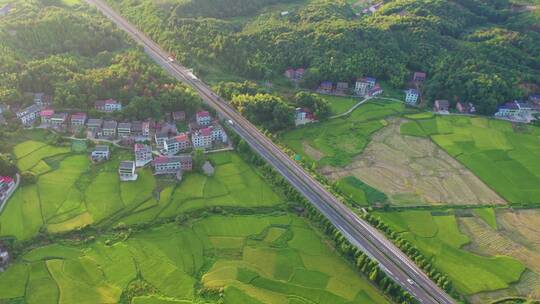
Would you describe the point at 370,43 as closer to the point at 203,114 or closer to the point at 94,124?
the point at 203,114

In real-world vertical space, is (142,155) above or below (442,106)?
below

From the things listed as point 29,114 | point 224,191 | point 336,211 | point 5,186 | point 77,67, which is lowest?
point 336,211

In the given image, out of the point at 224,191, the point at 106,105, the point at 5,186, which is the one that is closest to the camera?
the point at 5,186

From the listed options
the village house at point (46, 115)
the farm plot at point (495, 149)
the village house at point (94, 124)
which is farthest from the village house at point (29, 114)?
the farm plot at point (495, 149)

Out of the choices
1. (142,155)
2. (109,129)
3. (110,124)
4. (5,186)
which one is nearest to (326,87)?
(142,155)

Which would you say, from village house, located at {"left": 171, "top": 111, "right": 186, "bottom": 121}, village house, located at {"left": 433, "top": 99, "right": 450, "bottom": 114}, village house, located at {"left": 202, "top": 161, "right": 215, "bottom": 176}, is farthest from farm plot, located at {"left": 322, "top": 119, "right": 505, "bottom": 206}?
village house, located at {"left": 171, "top": 111, "right": 186, "bottom": 121}

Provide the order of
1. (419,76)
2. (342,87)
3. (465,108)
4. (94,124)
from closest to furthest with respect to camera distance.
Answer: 1. (94,124)
2. (465,108)
3. (342,87)
4. (419,76)

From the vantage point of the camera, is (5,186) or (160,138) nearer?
(5,186)
